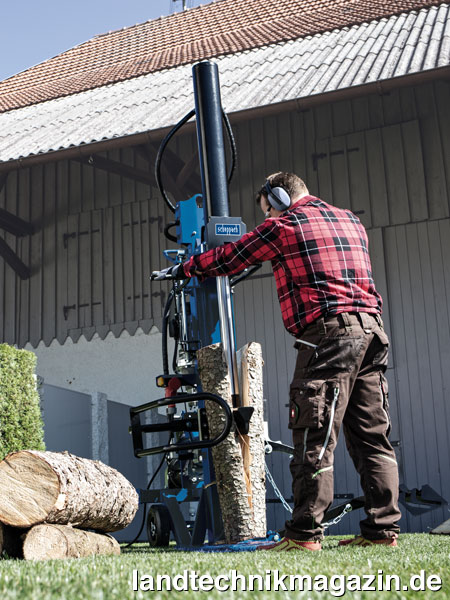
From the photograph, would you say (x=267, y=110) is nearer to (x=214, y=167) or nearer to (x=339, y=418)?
(x=214, y=167)

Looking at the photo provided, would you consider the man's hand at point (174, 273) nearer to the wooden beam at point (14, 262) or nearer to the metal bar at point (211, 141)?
the metal bar at point (211, 141)

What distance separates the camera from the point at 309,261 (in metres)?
3.84

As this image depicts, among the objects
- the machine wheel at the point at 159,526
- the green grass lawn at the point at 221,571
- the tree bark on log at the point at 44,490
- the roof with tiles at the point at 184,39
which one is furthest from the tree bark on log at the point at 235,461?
the roof with tiles at the point at 184,39

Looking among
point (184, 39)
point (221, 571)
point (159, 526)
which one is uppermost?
point (184, 39)

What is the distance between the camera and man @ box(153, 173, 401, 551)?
142 inches

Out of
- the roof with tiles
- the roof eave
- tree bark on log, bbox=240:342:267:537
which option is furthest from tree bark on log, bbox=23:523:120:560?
the roof with tiles

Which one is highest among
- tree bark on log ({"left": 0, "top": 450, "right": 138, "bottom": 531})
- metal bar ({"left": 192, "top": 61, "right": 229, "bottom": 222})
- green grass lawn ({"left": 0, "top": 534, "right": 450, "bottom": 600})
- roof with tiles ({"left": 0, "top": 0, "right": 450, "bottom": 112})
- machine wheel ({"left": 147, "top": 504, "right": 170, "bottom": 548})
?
roof with tiles ({"left": 0, "top": 0, "right": 450, "bottom": 112})

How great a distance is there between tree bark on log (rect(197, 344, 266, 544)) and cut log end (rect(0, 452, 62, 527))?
Result: 35.5 inches

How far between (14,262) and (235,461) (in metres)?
8.25

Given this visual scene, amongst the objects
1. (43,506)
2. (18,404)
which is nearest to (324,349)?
(43,506)

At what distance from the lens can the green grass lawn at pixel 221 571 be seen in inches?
81.5

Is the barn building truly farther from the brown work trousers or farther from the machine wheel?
the brown work trousers

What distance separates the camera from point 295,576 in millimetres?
2371

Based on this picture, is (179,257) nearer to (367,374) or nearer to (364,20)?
(367,374)
